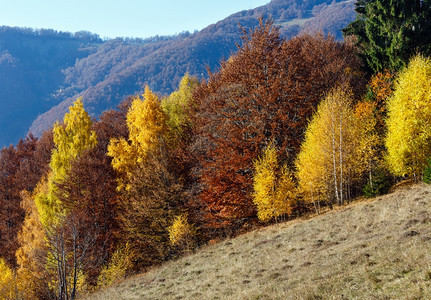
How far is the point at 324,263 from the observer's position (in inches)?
491

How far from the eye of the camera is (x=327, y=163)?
2695cm

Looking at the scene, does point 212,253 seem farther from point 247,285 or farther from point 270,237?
point 247,285

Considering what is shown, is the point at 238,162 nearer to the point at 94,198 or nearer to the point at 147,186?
the point at 147,186

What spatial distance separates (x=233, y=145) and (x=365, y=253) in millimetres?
Result: 20260

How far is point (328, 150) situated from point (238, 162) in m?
7.93

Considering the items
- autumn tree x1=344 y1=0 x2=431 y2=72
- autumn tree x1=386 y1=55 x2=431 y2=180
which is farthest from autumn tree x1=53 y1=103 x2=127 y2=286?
autumn tree x1=344 y1=0 x2=431 y2=72

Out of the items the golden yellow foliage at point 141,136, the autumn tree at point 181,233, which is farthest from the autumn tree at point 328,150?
the golden yellow foliage at point 141,136

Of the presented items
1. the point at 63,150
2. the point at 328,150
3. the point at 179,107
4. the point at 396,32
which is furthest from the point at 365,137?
the point at 63,150

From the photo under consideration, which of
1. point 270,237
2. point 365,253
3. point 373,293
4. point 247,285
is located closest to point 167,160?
point 270,237

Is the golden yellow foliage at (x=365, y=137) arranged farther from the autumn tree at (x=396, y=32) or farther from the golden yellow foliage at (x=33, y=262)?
the golden yellow foliage at (x=33, y=262)

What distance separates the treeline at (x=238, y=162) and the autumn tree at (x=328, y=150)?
0.11 m

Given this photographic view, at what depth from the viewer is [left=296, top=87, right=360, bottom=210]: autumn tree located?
26.5 meters

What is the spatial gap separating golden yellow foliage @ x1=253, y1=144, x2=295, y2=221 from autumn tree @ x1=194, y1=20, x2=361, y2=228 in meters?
2.28

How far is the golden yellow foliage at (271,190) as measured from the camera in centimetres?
2636
